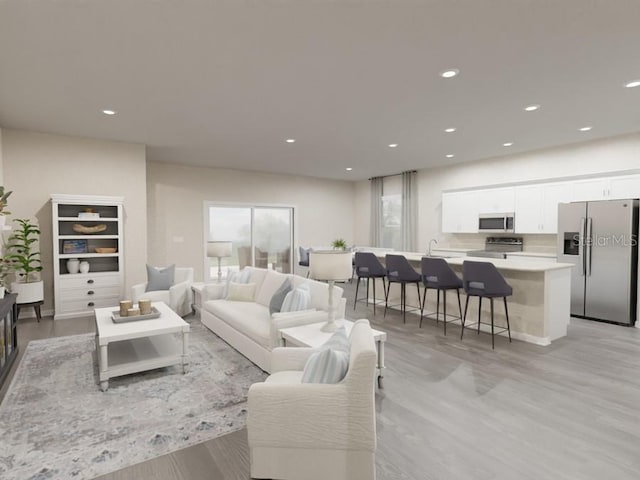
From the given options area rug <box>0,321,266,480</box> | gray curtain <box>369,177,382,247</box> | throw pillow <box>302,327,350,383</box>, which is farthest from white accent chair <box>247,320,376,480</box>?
gray curtain <box>369,177,382,247</box>

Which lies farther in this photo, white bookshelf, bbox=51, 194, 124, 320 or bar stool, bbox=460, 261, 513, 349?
white bookshelf, bbox=51, 194, 124, 320

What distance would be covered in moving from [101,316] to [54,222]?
7.45 ft

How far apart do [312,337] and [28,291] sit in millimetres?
4252

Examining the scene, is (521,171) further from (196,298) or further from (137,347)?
(137,347)

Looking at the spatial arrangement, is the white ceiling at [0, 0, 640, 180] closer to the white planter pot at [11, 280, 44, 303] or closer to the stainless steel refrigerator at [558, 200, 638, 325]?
the stainless steel refrigerator at [558, 200, 638, 325]

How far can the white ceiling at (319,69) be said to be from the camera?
236cm

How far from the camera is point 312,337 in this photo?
2.97 m

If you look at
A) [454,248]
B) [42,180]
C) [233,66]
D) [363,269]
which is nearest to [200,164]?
[42,180]

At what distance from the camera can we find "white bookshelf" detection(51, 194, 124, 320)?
5.23 metres

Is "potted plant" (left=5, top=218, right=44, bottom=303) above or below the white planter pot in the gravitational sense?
above

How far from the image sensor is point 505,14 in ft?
7.73

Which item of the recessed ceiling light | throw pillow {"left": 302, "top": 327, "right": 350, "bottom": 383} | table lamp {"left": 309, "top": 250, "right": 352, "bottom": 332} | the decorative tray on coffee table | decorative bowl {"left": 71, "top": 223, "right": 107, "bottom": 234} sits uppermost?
the recessed ceiling light

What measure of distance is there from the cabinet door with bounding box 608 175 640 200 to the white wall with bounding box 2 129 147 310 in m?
7.34

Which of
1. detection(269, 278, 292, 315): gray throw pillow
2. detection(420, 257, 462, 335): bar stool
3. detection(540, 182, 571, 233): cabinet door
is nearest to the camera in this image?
detection(269, 278, 292, 315): gray throw pillow
